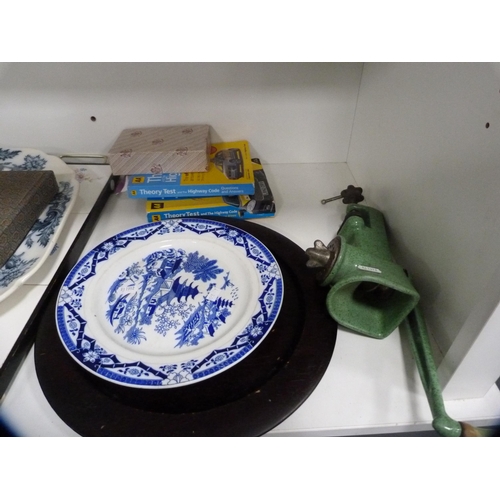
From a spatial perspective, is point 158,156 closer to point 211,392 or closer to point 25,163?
point 25,163

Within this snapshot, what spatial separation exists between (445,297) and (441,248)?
5cm

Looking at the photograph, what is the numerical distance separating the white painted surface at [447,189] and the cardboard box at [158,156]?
304mm

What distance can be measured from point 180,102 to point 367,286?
1.62 feet

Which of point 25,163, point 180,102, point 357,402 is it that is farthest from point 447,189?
point 25,163

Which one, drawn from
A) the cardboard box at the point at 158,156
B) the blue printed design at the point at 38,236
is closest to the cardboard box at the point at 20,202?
the blue printed design at the point at 38,236

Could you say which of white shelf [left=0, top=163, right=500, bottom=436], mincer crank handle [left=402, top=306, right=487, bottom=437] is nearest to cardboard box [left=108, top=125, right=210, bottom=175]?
white shelf [left=0, top=163, right=500, bottom=436]

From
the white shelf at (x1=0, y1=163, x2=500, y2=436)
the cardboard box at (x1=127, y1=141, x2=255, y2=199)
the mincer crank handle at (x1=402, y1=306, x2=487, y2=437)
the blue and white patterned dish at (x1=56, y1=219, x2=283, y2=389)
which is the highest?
the cardboard box at (x1=127, y1=141, x2=255, y2=199)

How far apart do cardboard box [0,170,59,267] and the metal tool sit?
41cm

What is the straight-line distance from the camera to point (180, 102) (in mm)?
715

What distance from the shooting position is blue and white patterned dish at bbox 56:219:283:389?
40cm

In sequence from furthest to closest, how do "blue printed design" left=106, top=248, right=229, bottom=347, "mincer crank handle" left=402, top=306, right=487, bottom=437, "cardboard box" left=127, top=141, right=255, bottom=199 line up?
1. "cardboard box" left=127, top=141, right=255, bottom=199
2. "blue printed design" left=106, top=248, right=229, bottom=347
3. "mincer crank handle" left=402, top=306, right=487, bottom=437

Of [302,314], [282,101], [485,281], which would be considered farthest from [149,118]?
[485,281]

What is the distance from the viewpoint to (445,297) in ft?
1.36

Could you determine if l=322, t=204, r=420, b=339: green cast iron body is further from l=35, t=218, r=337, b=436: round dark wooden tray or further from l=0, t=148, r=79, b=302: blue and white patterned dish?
l=0, t=148, r=79, b=302: blue and white patterned dish
